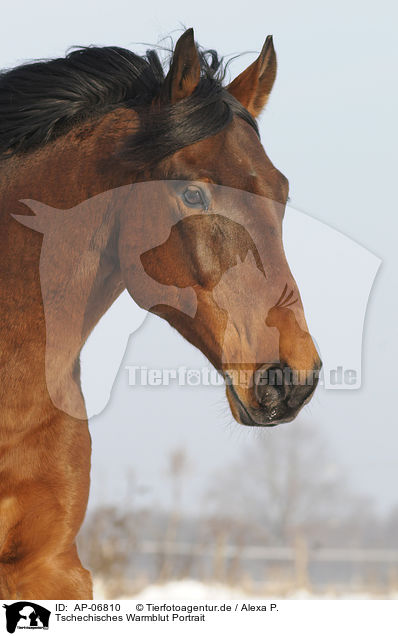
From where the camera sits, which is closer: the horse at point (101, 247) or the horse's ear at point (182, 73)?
the horse at point (101, 247)

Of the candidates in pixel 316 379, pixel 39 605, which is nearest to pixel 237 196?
pixel 316 379

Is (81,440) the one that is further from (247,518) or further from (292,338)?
(247,518)

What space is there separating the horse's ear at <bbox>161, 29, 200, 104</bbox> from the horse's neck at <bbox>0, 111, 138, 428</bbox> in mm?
248

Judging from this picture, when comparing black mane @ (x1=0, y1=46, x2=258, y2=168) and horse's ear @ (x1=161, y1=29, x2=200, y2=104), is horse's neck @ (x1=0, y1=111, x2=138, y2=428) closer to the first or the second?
black mane @ (x1=0, y1=46, x2=258, y2=168)

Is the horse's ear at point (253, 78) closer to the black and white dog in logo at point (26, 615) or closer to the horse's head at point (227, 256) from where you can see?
the horse's head at point (227, 256)

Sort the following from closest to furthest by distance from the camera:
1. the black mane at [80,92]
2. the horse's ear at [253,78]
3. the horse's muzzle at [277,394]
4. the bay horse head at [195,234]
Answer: the horse's muzzle at [277,394], the bay horse head at [195,234], the black mane at [80,92], the horse's ear at [253,78]

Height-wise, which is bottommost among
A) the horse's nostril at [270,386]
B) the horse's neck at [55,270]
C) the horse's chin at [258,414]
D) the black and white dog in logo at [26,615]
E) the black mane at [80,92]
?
the black and white dog in logo at [26,615]

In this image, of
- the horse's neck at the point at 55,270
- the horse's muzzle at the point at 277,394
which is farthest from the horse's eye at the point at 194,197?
the horse's muzzle at the point at 277,394

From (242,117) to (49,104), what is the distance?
0.94m

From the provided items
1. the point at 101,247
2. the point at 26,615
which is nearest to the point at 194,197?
the point at 101,247

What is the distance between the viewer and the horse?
9.93 feet

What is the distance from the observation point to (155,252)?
10.6 feet

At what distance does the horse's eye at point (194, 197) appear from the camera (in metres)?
3.09

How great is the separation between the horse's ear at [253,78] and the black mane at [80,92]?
127 mm
